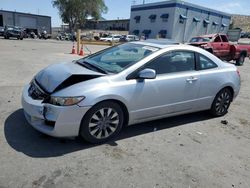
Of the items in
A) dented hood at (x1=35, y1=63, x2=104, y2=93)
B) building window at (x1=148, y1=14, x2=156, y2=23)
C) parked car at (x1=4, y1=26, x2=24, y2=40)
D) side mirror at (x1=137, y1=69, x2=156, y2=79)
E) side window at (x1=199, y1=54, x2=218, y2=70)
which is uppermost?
building window at (x1=148, y1=14, x2=156, y2=23)

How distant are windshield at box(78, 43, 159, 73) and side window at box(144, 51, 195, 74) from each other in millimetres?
208

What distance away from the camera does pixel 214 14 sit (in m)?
53.3

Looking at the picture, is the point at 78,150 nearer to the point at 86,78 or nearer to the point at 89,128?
the point at 89,128

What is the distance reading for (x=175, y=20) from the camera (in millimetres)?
45812

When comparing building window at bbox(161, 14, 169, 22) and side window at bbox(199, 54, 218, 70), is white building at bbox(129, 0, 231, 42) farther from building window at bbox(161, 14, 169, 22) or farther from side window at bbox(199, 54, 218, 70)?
side window at bbox(199, 54, 218, 70)

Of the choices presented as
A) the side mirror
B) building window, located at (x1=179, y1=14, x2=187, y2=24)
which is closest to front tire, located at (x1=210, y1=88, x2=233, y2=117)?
the side mirror

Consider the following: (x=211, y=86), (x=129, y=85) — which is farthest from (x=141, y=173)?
(x=211, y=86)

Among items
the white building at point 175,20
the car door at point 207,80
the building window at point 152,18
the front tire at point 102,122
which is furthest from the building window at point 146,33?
the front tire at point 102,122

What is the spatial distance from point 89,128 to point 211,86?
2.64m

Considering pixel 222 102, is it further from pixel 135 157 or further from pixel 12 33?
pixel 12 33

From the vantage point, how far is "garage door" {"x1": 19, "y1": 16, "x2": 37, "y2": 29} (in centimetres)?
5385

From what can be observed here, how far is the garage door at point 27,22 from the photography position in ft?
177

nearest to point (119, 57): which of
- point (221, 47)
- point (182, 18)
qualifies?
point (221, 47)

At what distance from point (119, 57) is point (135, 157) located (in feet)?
6.36
